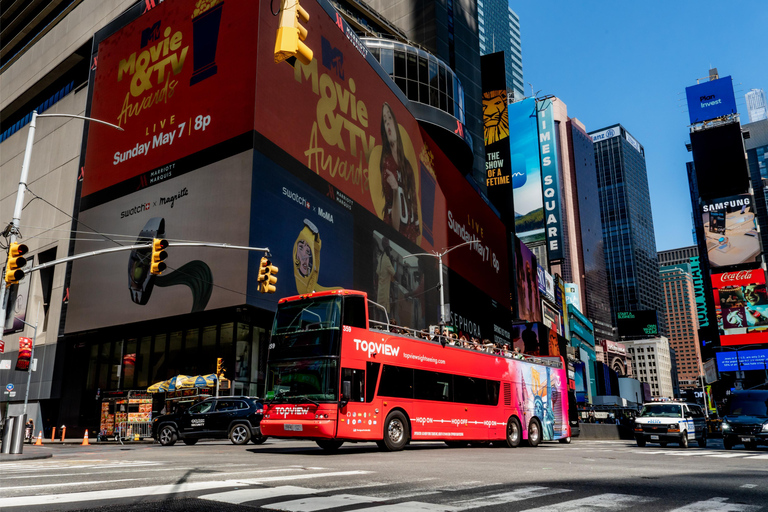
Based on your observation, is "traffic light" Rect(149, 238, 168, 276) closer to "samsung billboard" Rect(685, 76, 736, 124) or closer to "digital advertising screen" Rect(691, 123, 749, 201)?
"digital advertising screen" Rect(691, 123, 749, 201)

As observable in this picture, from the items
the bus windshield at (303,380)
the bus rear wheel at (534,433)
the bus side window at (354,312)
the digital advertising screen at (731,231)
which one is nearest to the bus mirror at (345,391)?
the bus windshield at (303,380)

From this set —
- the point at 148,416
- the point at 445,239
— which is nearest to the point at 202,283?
the point at 148,416

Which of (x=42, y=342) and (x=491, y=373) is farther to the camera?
(x=42, y=342)

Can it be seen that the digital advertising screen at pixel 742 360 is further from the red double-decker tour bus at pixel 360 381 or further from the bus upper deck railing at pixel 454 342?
the red double-decker tour bus at pixel 360 381

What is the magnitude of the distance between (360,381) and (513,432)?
9953 mm

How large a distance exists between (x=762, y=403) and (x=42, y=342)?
47.7 metres

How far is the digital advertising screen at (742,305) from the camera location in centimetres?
9462

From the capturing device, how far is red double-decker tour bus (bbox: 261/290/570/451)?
1628cm

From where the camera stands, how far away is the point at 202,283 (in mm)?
35031

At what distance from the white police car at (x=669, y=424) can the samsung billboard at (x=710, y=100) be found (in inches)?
4110

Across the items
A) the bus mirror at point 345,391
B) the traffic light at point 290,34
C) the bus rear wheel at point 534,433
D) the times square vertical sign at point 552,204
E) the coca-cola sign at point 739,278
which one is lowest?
the bus rear wheel at point 534,433

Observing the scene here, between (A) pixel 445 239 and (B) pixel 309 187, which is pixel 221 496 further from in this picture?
(A) pixel 445 239

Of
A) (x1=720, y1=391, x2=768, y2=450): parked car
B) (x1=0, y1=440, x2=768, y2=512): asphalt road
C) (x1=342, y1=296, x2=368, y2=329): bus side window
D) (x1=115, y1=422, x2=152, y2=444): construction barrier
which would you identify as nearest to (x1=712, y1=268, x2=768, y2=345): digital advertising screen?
(x1=720, y1=391, x2=768, y2=450): parked car

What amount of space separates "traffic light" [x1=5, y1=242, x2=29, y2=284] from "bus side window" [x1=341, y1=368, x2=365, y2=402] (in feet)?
32.1
